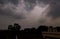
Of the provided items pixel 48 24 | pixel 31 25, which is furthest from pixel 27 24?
pixel 48 24

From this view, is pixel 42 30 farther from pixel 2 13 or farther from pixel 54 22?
pixel 2 13

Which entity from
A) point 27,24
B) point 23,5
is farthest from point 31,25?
point 23,5

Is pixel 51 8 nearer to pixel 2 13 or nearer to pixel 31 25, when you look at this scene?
pixel 31 25

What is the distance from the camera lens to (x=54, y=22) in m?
4.42

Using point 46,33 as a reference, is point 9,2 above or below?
above

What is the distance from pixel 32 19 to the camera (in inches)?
176

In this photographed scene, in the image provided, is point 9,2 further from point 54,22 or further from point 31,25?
point 54,22

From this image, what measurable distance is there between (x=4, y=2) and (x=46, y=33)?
833mm

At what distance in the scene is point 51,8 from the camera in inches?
176

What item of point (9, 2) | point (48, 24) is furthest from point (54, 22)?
point (9, 2)

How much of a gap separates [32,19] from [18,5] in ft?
1.04

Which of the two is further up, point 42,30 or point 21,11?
point 21,11

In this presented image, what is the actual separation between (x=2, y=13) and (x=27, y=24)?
1.42 ft

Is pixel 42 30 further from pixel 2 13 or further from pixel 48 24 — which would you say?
pixel 2 13
